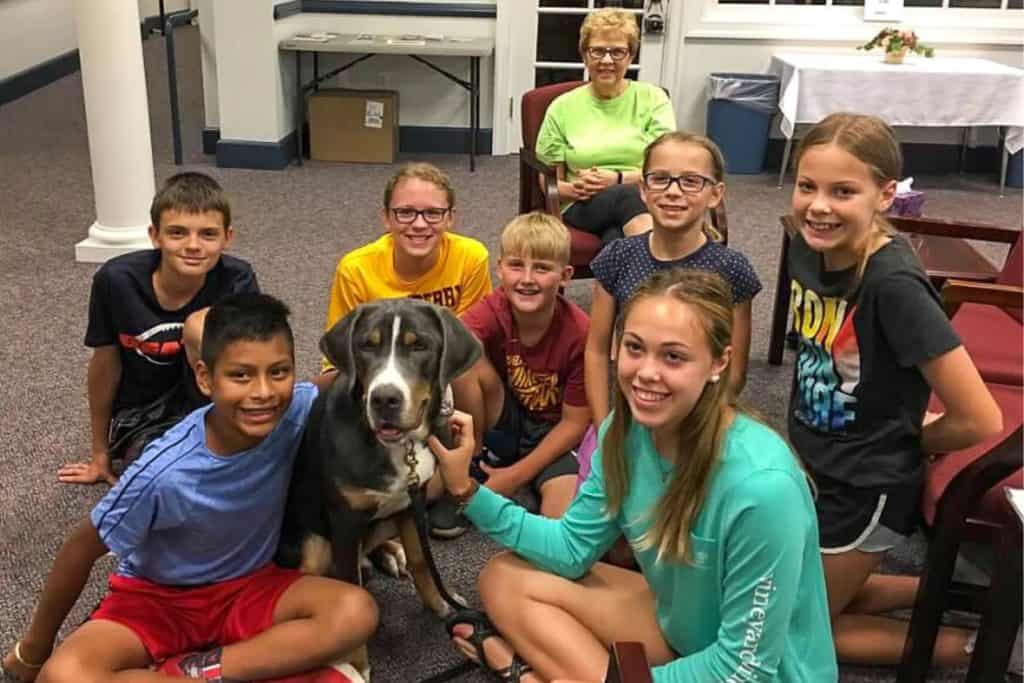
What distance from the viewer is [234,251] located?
4.54m

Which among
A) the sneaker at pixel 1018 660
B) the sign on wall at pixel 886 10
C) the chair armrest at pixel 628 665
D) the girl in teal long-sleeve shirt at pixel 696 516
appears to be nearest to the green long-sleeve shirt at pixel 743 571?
the girl in teal long-sleeve shirt at pixel 696 516

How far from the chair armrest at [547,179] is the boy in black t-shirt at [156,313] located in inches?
46.2

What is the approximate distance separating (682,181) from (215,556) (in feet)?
4.24

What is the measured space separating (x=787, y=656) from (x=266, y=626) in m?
0.92

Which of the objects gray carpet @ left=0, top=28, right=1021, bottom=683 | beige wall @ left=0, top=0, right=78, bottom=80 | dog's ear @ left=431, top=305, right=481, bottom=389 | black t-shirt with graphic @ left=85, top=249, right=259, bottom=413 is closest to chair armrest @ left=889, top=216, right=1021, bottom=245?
gray carpet @ left=0, top=28, right=1021, bottom=683

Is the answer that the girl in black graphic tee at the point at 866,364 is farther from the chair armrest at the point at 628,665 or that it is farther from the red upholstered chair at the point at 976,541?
the chair armrest at the point at 628,665

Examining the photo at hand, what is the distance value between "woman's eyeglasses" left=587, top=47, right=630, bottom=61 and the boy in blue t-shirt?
200 cm

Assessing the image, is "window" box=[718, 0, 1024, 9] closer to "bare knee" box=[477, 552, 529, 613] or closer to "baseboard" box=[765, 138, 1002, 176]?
"baseboard" box=[765, 138, 1002, 176]

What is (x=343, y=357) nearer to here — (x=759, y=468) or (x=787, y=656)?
(x=759, y=468)

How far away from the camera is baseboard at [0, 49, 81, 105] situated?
7586 mm

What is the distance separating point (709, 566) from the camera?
5.16ft

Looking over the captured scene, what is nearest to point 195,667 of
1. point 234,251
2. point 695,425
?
point 695,425

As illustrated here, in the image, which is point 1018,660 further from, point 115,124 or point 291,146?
point 291,146

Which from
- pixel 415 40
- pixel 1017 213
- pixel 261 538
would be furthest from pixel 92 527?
pixel 1017 213
